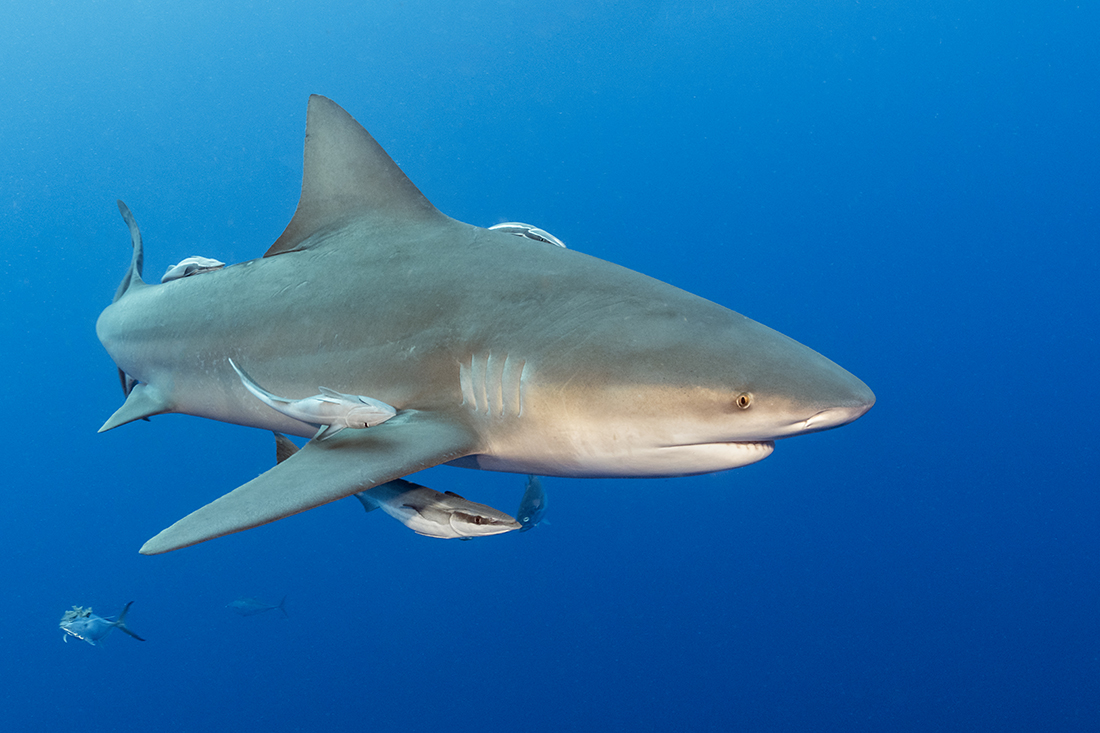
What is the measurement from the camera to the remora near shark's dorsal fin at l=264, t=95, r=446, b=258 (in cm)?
261

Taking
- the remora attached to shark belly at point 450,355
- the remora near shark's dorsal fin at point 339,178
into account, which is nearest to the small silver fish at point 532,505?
the remora attached to shark belly at point 450,355

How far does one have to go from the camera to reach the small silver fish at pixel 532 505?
398 centimetres

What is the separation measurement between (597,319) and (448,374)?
53 cm

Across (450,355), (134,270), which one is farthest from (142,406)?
(450,355)

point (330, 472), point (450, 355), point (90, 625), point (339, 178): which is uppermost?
point (339, 178)

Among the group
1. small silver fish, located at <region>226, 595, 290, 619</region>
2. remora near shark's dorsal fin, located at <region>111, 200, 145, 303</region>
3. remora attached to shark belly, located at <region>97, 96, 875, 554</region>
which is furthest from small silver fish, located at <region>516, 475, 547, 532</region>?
small silver fish, located at <region>226, 595, 290, 619</region>

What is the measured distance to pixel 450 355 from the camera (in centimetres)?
196

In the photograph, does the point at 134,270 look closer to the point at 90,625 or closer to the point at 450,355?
the point at 450,355

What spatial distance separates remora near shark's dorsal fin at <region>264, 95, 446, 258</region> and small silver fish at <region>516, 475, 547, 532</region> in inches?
83.4

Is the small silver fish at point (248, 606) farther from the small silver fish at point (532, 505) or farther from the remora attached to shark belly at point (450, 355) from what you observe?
the remora attached to shark belly at point (450, 355)

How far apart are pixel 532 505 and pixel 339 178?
2.40m

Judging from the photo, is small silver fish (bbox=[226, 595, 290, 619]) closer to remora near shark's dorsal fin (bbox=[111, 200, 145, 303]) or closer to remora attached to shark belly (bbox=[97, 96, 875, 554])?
remora near shark's dorsal fin (bbox=[111, 200, 145, 303])

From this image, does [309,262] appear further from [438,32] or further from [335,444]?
[438,32]

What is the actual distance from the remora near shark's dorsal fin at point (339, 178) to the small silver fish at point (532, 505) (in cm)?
212
